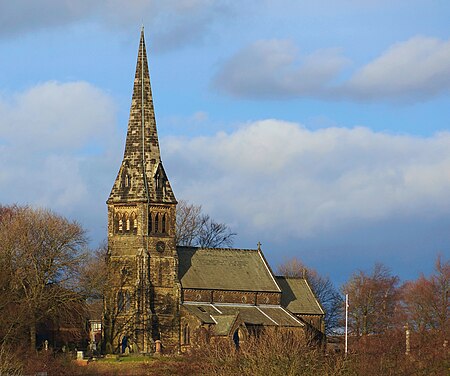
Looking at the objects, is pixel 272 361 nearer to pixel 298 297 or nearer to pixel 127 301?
pixel 127 301

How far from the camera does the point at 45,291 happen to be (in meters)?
96.4

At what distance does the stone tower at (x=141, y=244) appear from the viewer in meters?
104

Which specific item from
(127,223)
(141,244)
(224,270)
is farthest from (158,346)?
(224,270)

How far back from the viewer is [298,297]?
115 m

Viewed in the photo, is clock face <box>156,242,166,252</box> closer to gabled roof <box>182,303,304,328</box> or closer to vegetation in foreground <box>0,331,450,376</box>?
gabled roof <box>182,303,304,328</box>

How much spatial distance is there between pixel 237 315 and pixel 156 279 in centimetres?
632

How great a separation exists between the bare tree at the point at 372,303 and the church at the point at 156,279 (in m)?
19.5

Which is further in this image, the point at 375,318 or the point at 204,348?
the point at 375,318

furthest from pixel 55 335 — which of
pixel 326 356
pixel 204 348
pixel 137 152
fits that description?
pixel 326 356

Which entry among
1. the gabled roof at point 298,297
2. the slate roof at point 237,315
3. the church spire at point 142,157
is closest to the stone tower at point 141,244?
the church spire at point 142,157

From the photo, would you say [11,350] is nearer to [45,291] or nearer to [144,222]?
[45,291]

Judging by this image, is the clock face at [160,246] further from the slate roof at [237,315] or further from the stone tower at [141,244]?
the slate roof at [237,315]

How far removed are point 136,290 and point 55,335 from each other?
21.5 feet

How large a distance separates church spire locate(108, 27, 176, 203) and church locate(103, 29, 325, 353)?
71 mm
